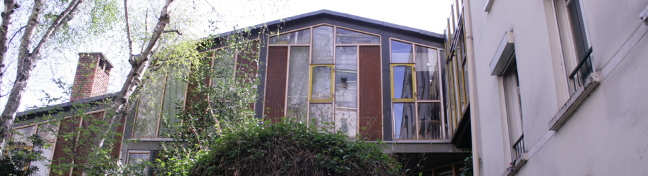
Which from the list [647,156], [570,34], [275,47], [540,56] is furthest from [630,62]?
[275,47]

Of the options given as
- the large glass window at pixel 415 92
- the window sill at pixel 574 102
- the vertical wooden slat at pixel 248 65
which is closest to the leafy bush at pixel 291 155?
the window sill at pixel 574 102

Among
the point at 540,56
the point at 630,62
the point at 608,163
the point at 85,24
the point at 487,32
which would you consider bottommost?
the point at 608,163

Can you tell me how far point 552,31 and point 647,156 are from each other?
7.23 feet

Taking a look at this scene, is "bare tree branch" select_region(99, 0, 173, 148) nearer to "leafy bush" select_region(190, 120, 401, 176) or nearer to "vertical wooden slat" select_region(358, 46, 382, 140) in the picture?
"leafy bush" select_region(190, 120, 401, 176)

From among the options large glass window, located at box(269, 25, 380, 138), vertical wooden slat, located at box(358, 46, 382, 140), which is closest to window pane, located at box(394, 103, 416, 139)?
vertical wooden slat, located at box(358, 46, 382, 140)

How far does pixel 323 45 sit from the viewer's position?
14.9 m

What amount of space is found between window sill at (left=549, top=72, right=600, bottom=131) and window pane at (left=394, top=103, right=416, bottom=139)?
8461 millimetres

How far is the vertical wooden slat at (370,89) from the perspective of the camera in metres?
13.8

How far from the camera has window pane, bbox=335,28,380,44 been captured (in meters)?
14.9

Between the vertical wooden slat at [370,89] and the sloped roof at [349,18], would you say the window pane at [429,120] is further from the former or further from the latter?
the sloped roof at [349,18]

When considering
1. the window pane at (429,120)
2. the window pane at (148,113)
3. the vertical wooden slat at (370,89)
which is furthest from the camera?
the window pane at (148,113)

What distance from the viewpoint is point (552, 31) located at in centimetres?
537

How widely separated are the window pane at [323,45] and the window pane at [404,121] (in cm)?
214

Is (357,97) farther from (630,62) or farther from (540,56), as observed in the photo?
(630,62)
